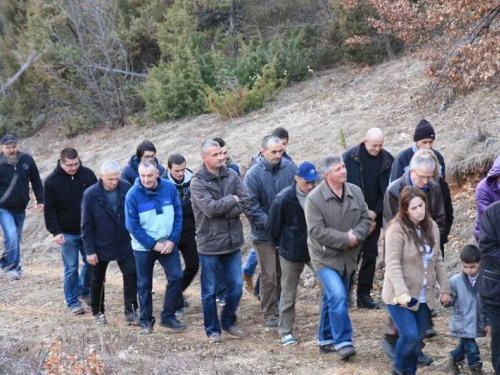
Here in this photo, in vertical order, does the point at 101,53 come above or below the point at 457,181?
above

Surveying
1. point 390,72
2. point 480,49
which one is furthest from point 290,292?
point 390,72

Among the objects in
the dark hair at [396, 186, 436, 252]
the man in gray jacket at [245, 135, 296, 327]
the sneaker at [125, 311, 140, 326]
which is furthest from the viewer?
the sneaker at [125, 311, 140, 326]

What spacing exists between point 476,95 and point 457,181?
10.1 ft

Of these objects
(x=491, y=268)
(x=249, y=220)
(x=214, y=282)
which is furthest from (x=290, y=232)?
(x=491, y=268)

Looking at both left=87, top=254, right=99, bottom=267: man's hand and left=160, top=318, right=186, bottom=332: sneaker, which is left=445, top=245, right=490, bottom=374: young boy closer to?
left=160, top=318, right=186, bottom=332: sneaker

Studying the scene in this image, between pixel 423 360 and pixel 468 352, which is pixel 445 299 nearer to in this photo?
pixel 468 352

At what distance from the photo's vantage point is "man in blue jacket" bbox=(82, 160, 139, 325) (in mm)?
8469

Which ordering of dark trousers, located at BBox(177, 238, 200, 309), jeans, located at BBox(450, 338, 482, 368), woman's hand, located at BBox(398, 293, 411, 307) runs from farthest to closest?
dark trousers, located at BBox(177, 238, 200, 309) → jeans, located at BBox(450, 338, 482, 368) → woman's hand, located at BBox(398, 293, 411, 307)

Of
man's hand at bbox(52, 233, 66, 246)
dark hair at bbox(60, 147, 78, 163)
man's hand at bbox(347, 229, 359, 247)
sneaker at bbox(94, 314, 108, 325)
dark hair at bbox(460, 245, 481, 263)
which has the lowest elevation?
sneaker at bbox(94, 314, 108, 325)

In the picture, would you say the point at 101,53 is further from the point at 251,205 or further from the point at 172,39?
the point at 251,205

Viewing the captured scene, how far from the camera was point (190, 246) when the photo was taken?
9.04 metres

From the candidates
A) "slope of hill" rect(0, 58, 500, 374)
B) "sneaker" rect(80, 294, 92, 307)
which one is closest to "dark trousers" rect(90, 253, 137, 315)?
"slope of hill" rect(0, 58, 500, 374)

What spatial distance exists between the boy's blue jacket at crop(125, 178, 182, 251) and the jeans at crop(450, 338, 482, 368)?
3.29m

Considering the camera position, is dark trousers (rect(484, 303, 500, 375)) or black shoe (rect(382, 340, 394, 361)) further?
black shoe (rect(382, 340, 394, 361))
